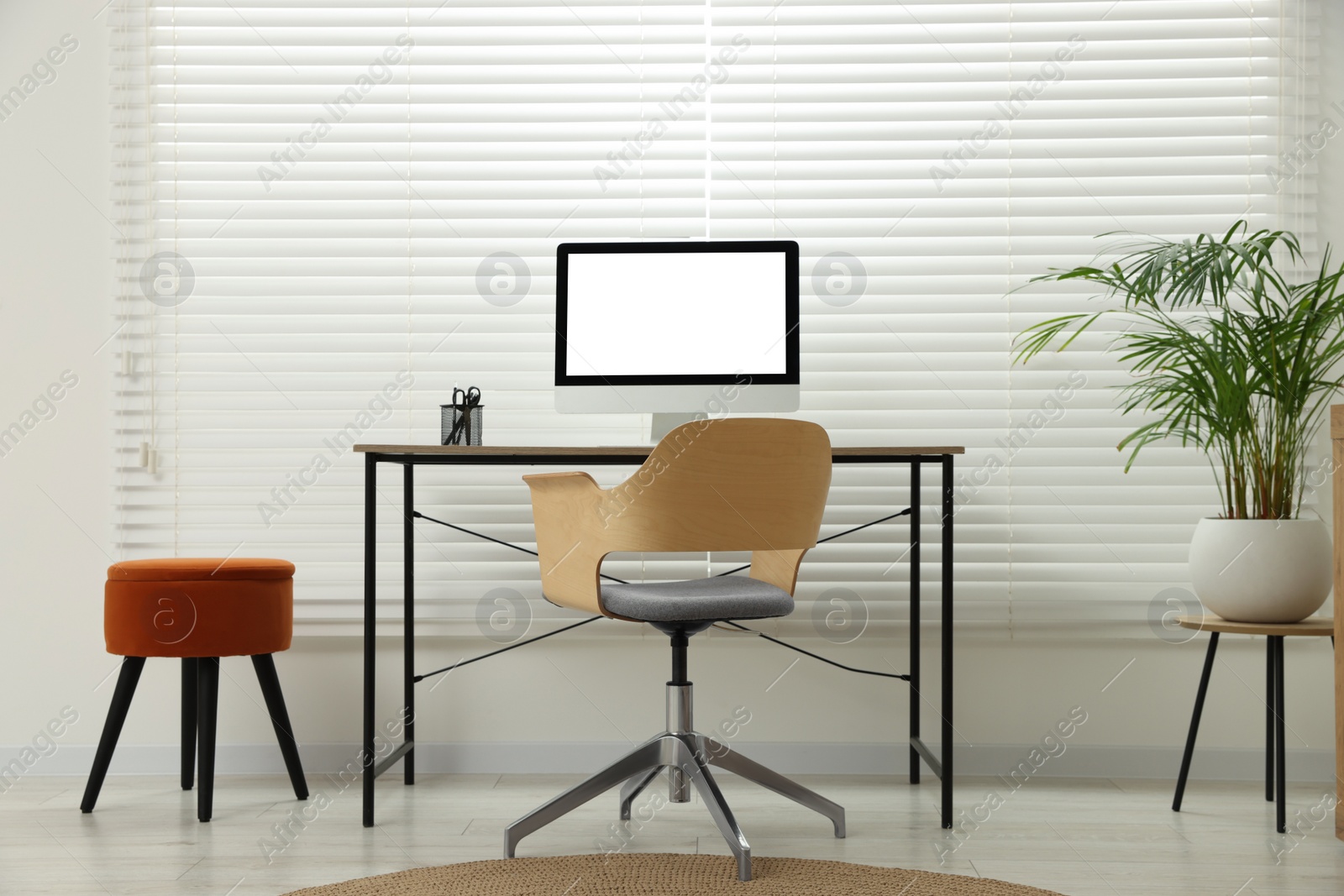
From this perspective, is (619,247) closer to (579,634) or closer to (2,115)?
(579,634)

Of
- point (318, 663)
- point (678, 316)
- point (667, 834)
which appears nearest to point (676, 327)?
point (678, 316)

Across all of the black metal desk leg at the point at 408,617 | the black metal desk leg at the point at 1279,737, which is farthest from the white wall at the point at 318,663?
the black metal desk leg at the point at 1279,737

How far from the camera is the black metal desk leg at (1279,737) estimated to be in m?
2.12

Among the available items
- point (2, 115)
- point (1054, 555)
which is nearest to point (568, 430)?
point (1054, 555)

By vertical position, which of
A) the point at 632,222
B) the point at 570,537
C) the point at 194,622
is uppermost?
the point at 632,222

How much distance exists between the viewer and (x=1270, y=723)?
2.30 meters

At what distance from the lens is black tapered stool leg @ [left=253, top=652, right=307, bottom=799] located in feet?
7.76

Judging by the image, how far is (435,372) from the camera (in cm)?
270

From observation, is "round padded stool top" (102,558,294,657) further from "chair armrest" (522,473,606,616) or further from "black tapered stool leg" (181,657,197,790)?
"chair armrest" (522,473,606,616)

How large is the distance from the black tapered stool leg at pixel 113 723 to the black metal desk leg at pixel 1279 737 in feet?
8.40

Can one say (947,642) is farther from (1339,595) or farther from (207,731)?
(207,731)

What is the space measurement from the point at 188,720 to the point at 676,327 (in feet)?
5.02

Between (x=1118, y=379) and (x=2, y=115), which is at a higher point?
(x=2, y=115)

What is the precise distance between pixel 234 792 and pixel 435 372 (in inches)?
46.8
